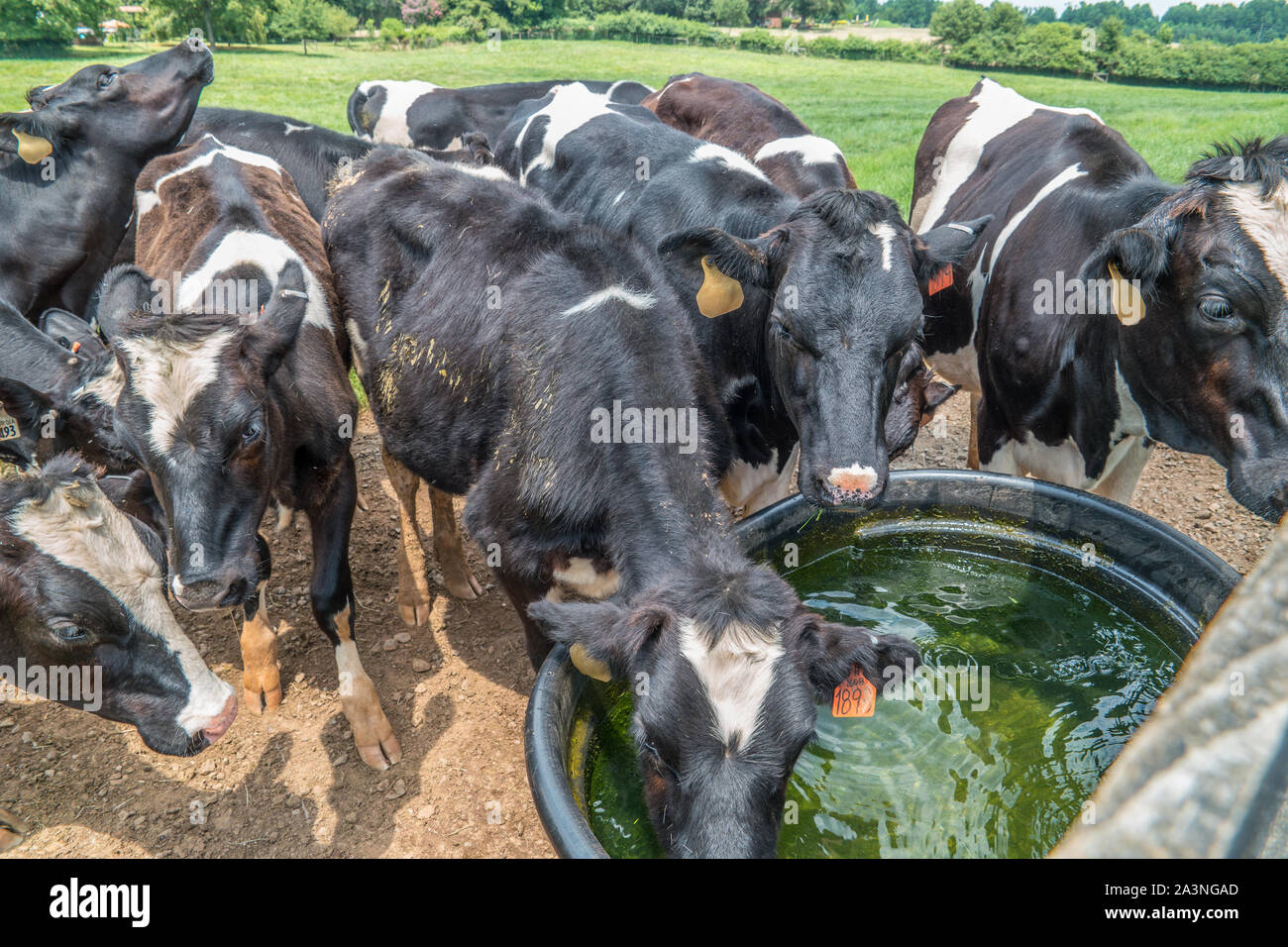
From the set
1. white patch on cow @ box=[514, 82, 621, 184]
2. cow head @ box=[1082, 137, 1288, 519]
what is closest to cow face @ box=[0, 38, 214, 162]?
white patch on cow @ box=[514, 82, 621, 184]

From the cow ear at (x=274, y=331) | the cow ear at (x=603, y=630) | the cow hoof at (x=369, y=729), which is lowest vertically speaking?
the cow hoof at (x=369, y=729)

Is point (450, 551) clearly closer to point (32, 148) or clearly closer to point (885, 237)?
point (885, 237)

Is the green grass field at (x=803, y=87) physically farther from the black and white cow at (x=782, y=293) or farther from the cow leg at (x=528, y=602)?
the cow leg at (x=528, y=602)

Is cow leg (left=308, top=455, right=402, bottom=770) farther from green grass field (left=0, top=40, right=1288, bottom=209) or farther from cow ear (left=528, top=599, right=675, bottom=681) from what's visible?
green grass field (left=0, top=40, right=1288, bottom=209)

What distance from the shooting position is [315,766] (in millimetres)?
3939

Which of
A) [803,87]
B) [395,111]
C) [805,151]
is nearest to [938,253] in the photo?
[805,151]

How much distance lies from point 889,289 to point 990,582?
131 cm

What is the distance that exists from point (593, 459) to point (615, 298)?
732 millimetres

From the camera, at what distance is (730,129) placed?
6.86 metres

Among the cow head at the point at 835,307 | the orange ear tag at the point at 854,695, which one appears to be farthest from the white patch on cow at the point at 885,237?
the orange ear tag at the point at 854,695

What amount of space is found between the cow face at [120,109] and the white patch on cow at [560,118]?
2.72m

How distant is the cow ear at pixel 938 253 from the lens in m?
3.70

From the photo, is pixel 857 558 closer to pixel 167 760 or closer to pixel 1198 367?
pixel 1198 367

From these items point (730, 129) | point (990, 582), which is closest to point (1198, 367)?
point (990, 582)
